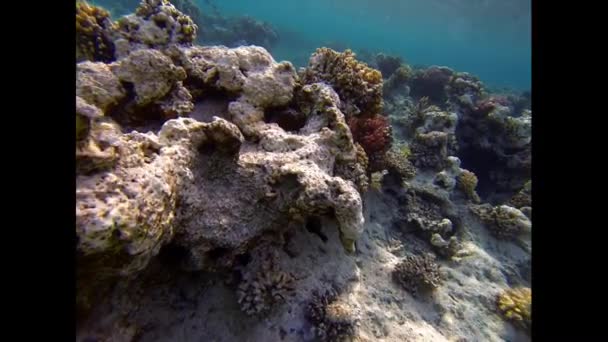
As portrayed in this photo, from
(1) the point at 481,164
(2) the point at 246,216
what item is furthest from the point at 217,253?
(1) the point at 481,164

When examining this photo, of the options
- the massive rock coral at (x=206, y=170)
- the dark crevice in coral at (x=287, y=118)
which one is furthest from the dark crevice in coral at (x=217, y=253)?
the dark crevice in coral at (x=287, y=118)

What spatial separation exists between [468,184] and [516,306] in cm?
284

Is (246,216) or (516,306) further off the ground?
(246,216)

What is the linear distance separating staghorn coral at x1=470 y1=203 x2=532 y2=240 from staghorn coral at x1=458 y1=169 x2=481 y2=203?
54 centimetres

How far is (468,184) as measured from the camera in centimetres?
687

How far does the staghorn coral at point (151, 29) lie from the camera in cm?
373

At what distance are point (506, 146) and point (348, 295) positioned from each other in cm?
689

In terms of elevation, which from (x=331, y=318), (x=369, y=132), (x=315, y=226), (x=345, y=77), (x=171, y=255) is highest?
(x=345, y=77)

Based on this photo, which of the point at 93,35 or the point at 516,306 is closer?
the point at 93,35

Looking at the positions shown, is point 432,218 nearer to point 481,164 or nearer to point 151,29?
point 481,164

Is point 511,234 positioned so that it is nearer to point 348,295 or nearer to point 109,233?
point 348,295

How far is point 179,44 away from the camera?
4.11 meters

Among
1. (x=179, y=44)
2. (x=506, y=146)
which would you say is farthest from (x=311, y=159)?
(x=506, y=146)

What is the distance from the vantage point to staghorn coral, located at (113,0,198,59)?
373 cm
